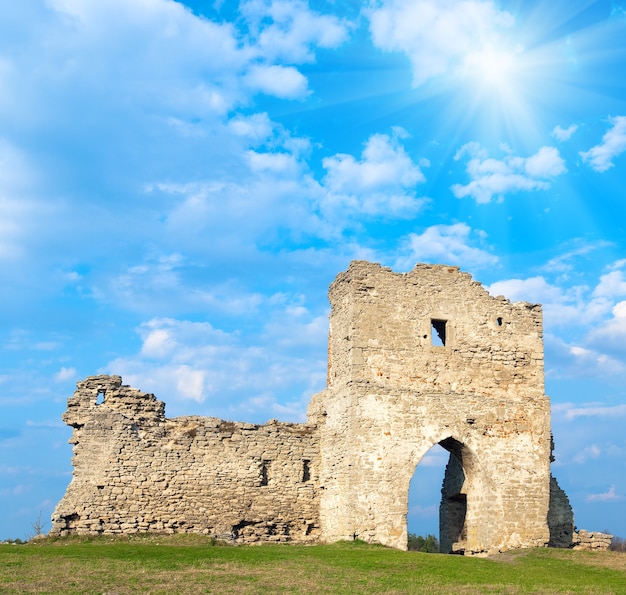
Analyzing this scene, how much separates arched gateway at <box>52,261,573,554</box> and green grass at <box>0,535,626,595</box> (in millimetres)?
990

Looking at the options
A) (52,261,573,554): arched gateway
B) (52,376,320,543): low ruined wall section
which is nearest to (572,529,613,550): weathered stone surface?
(52,261,573,554): arched gateway

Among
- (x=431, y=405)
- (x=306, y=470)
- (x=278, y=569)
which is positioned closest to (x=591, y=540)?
(x=431, y=405)

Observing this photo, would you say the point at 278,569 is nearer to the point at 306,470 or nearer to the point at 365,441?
the point at 365,441

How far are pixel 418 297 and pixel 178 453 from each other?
24.0 ft

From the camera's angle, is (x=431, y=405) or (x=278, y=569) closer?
(x=278, y=569)

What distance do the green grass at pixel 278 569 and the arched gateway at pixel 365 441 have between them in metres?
0.99

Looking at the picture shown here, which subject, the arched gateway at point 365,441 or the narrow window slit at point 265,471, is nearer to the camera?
the arched gateway at point 365,441

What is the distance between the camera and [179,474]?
67.4ft

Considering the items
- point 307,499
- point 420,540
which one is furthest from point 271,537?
point 420,540

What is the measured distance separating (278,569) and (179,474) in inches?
235

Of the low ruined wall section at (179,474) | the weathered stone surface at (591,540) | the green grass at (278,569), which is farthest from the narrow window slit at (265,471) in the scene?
the weathered stone surface at (591,540)

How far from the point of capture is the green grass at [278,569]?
1343 cm

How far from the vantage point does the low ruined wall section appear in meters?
20.0

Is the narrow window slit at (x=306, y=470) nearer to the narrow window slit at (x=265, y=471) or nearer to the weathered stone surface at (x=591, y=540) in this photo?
the narrow window slit at (x=265, y=471)
